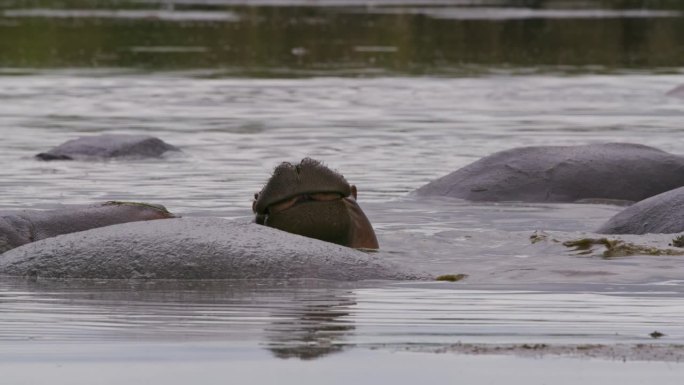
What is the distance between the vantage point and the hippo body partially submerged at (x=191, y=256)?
8.17m

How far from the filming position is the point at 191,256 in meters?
8.21

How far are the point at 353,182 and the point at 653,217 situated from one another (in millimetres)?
Result: 4276

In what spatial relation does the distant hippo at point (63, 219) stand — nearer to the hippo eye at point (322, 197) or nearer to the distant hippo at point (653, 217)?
the hippo eye at point (322, 197)

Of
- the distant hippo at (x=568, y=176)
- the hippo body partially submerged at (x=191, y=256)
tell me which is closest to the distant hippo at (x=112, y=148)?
the distant hippo at (x=568, y=176)

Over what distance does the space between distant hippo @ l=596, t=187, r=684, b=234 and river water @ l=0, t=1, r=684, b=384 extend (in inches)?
12.8

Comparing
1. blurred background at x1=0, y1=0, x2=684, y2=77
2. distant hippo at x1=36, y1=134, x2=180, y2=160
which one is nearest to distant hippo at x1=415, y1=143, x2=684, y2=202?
distant hippo at x1=36, y1=134, x2=180, y2=160

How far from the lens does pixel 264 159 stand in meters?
15.8

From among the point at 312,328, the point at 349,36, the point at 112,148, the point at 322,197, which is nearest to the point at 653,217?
the point at 322,197

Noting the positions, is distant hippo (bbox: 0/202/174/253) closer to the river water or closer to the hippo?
the hippo

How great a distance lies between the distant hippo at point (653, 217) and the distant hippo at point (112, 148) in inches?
266

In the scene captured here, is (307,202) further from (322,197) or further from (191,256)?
(191,256)

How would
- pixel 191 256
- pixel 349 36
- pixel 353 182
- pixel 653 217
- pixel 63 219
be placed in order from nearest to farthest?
pixel 191 256 < pixel 63 219 < pixel 653 217 < pixel 353 182 < pixel 349 36

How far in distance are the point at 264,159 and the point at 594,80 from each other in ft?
38.1

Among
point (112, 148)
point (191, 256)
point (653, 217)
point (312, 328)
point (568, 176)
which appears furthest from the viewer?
point (112, 148)
